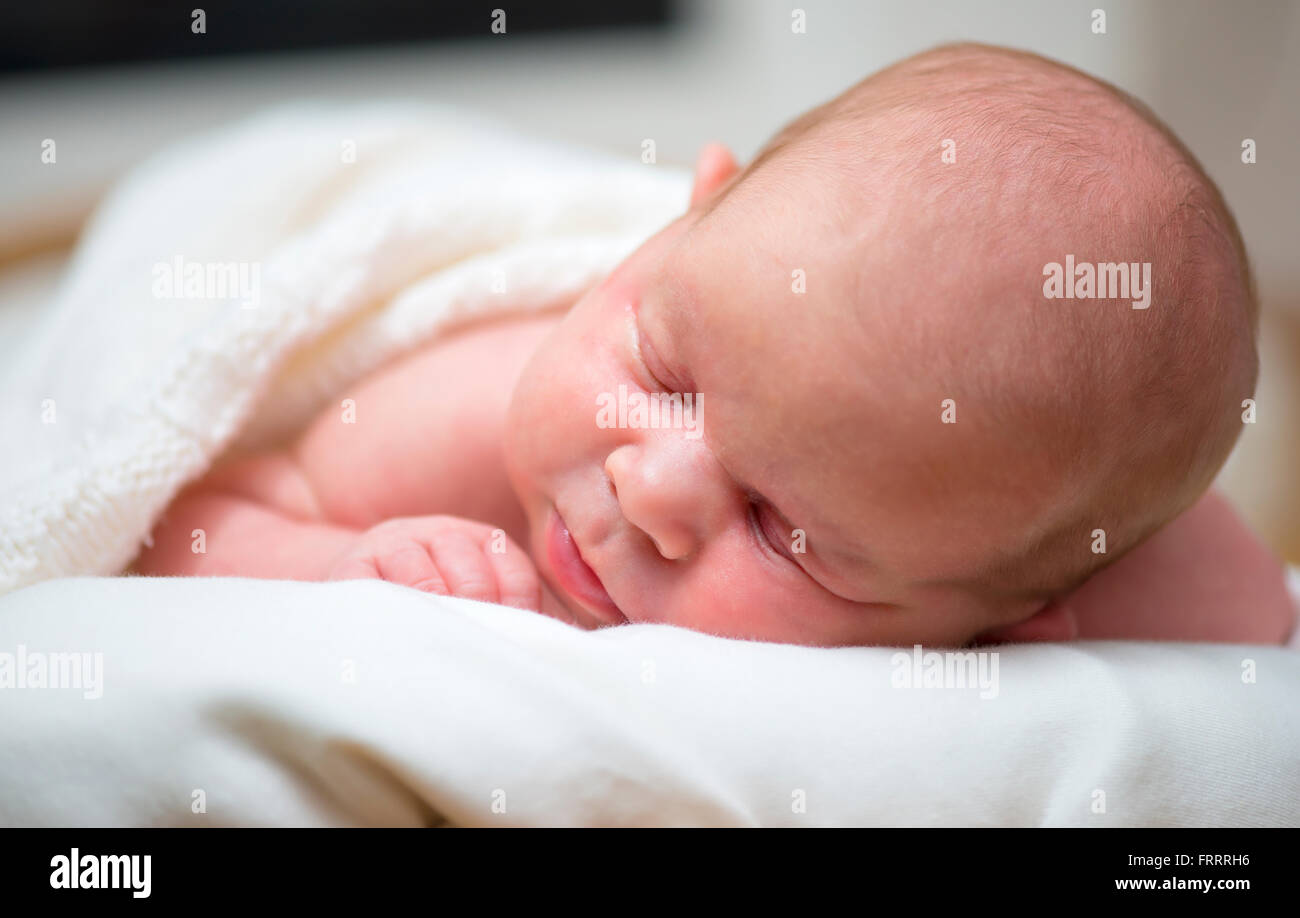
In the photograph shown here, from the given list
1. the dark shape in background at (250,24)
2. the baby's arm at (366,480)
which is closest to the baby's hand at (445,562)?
the baby's arm at (366,480)

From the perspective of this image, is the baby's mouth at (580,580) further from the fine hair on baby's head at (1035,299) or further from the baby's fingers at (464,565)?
the fine hair on baby's head at (1035,299)

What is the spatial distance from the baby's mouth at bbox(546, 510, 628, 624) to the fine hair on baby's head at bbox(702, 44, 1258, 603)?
0.25 metres

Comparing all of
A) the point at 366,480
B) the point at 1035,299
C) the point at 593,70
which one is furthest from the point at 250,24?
the point at 1035,299

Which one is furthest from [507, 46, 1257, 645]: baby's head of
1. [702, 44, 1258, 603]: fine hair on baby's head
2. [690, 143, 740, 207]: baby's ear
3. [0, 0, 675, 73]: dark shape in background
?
[0, 0, 675, 73]: dark shape in background

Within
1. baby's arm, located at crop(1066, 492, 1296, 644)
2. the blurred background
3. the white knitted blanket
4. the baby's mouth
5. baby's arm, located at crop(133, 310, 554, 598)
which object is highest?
the blurred background

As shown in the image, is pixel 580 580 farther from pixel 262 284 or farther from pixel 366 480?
pixel 262 284

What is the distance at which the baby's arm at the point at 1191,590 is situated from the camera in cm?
106

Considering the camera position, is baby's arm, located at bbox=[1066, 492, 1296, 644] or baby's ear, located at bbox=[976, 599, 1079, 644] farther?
baby's arm, located at bbox=[1066, 492, 1296, 644]

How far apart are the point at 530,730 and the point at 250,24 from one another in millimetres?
2448

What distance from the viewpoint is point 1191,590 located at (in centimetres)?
108

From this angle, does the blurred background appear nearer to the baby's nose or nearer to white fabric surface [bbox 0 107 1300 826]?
white fabric surface [bbox 0 107 1300 826]

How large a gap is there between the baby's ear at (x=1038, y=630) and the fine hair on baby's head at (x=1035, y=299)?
54mm

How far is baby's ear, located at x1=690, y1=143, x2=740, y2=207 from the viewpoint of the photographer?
104cm
